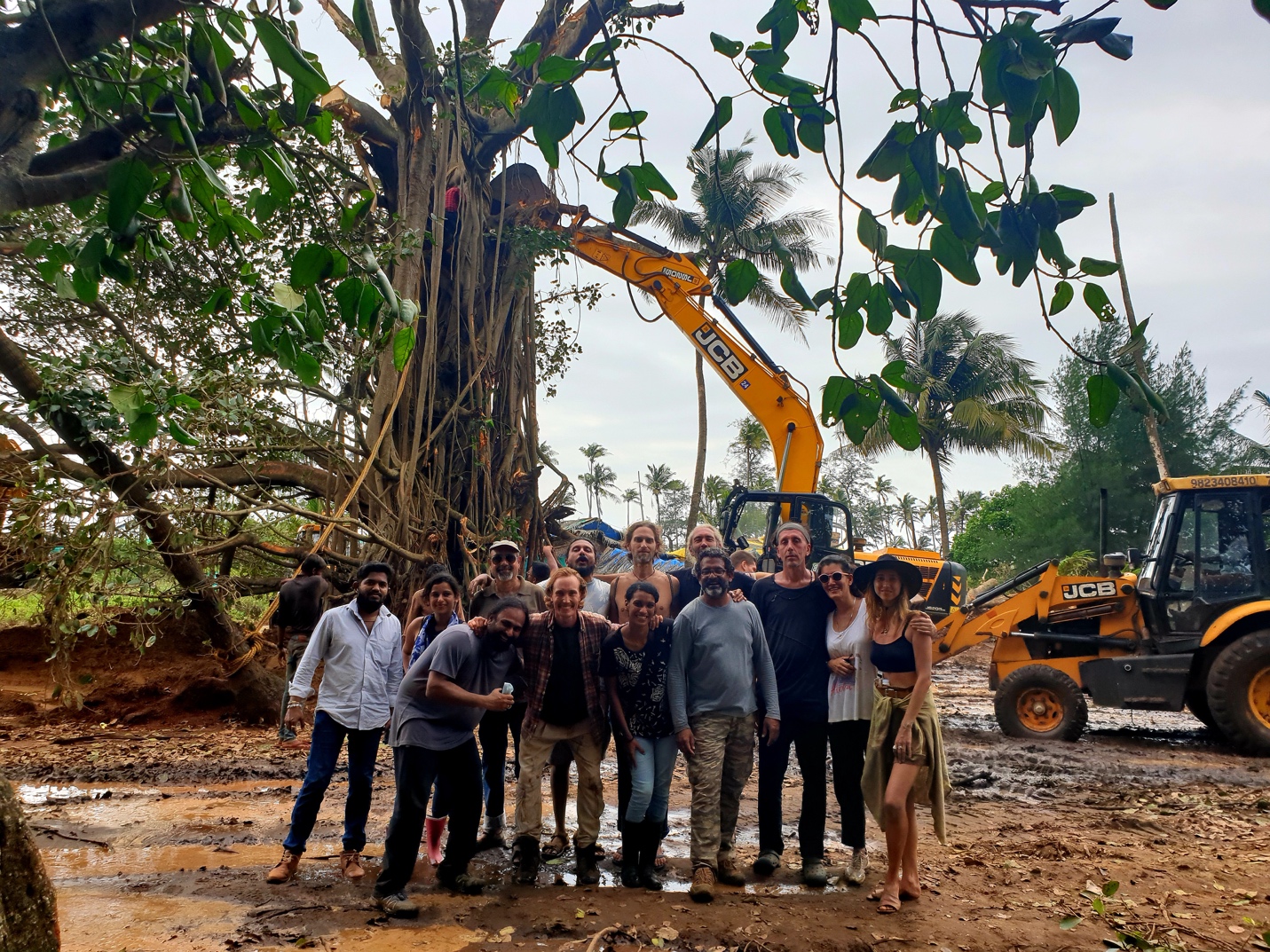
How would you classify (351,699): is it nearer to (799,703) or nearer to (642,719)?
(642,719)

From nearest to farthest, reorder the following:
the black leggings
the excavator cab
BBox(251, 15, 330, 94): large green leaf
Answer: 1. BBox(251, 15, 330, 94): large green leaf
2. the black leggings
3. the excavator cab

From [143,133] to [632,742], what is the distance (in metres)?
3.53

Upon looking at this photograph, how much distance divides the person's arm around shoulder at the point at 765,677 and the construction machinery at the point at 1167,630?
18.0 ft

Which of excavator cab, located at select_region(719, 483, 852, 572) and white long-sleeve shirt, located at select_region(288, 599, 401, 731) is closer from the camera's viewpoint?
white long-sleeve shirt, located at select_region(288, 599, 401, 731)

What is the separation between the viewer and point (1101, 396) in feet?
5.34

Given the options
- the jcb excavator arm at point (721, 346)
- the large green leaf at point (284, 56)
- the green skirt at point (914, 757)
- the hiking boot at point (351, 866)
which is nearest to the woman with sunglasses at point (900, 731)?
the green skirt at point (914, 757)

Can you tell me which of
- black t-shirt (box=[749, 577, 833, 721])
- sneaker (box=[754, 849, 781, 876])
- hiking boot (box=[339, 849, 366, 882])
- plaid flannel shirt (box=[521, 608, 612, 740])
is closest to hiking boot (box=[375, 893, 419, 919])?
hiking boot (box=[339, 849, 366, 882])

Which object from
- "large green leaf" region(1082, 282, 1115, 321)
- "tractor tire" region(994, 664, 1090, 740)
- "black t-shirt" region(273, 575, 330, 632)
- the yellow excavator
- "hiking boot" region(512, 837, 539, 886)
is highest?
the yellow excavator

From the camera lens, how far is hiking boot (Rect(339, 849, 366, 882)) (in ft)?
14.5

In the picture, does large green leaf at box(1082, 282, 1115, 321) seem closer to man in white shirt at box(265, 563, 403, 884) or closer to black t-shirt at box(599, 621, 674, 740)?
black t-shirt at box(599, 621, 674, 740)

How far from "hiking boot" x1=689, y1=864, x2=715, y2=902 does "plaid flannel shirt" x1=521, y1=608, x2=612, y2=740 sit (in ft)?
2.82

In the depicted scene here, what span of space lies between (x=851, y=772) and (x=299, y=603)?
4.75 metres

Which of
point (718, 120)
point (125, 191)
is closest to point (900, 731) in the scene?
point (718, 120)

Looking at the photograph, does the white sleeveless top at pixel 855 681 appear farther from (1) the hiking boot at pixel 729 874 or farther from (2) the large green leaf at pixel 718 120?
(2) the large green leaf at pixel 718 120
